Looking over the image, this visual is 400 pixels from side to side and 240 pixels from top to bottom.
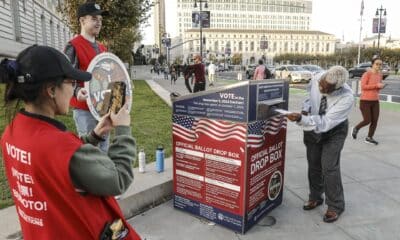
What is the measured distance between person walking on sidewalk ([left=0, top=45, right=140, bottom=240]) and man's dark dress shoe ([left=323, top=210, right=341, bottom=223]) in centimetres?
282

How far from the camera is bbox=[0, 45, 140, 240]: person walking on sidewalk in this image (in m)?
1.29

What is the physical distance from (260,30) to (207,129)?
15146 cm

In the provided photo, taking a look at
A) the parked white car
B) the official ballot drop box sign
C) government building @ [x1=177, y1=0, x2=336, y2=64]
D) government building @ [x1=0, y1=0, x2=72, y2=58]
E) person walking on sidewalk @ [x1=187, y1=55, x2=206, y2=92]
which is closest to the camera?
the official ballot drop box sign

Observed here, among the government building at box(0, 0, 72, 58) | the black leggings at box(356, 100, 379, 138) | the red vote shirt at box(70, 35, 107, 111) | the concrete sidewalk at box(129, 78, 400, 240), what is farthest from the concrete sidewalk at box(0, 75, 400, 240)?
the government building at box(0, 0, 72, 58)

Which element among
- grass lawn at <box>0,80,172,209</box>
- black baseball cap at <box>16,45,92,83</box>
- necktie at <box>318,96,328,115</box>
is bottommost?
grass lawn at <box>0,80,172,209</box>

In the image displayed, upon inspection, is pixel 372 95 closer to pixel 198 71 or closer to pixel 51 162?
pixel 198 71

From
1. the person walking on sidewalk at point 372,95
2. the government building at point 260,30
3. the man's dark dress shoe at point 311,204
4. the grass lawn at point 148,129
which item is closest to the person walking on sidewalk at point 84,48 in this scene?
the grass lawn at point 148,129

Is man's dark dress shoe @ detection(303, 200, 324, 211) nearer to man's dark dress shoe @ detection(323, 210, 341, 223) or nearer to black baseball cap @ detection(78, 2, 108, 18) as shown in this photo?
man's dark dress shoe @ detection(323, 210, 341, 223)

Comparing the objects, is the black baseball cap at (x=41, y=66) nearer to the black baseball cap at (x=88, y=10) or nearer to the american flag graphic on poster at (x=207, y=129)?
the black baseball cap at (x=88, y=10)

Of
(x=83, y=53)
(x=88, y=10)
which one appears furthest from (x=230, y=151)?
(x=88, y=10)

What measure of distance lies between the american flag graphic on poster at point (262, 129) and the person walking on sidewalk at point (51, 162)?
74.6 inches

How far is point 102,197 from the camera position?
1.49 metres

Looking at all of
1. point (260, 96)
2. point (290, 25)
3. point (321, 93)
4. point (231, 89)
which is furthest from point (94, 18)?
point (290, 25)

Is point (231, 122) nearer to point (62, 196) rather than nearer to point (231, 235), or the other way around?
point (231, 235)
